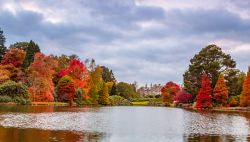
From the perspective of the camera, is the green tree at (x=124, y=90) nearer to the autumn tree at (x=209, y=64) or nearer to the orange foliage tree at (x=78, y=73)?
the orange foliage tree at (x=78, y=73)

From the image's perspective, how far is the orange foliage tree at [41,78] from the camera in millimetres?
84125

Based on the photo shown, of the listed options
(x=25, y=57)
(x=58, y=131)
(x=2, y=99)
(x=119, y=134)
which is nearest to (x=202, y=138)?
(x=119, y=134)

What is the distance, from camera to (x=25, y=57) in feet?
317

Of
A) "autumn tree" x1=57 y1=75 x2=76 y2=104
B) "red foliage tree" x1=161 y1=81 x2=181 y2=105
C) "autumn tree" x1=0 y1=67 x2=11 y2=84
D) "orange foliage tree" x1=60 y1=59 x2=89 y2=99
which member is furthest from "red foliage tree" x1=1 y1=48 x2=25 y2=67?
"red foliage tree" x1=161 y1=81 x2=181 y2=105

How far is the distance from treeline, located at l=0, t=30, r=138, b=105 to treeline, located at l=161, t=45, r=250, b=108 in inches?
1016

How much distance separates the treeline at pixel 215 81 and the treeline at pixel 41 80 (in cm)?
2579

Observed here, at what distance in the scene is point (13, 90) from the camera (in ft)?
264

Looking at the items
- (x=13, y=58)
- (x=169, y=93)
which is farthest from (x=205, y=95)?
(x=169, y=93)

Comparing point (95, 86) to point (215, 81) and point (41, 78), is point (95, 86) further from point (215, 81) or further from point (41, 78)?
point (215, 81)

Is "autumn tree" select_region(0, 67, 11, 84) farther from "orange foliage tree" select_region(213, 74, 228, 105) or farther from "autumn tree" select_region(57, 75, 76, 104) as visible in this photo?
"orange foliage tree" select_region(213, 74, 228, 105)

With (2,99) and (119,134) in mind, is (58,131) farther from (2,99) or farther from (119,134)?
(2,99)

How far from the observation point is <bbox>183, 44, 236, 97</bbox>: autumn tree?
306ft

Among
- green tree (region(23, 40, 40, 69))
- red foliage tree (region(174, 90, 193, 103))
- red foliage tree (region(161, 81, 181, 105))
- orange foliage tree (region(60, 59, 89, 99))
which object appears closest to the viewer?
green tree (region(23, 40, 40, 69))

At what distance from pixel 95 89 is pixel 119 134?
257 ft
